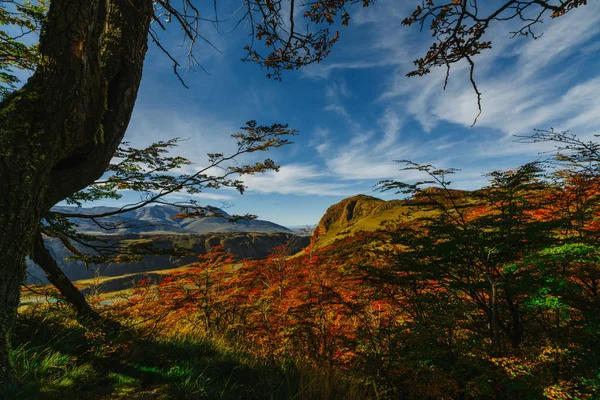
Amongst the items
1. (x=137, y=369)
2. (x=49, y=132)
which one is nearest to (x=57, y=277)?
(x=137, y=369)

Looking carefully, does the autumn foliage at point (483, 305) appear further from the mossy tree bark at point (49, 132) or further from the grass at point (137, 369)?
the mossy tree bark at point (49, 132)

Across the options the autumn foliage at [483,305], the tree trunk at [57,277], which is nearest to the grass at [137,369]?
the tree trunk at [57,277]

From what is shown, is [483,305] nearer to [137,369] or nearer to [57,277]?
[137,369]

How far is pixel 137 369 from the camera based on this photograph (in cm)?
322

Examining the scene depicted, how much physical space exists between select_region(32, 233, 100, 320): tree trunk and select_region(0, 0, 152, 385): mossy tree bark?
2030 mm

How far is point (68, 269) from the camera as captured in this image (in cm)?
11931

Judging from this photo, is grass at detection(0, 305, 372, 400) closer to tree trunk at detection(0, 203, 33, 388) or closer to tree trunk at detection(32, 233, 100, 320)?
tree trunk at detection(32, 233, 100, 320)

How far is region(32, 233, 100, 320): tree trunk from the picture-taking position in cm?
333

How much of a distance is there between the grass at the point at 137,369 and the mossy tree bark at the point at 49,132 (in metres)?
1.41

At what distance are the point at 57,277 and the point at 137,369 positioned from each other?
1.81 metres

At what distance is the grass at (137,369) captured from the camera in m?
2.62

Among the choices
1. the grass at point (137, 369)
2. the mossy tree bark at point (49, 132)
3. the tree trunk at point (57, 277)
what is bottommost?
the grass at point (137, 369)

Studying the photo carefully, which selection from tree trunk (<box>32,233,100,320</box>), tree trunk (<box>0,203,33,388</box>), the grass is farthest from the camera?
tree trunk (<box>32,233,100,320</box>)

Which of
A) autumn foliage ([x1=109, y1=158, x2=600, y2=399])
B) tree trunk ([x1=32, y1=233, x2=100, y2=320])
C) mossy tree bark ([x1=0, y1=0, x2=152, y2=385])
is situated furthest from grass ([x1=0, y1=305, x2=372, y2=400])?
mossy tree bark ([x1=0, y1=0, x2=152, y2=385])
